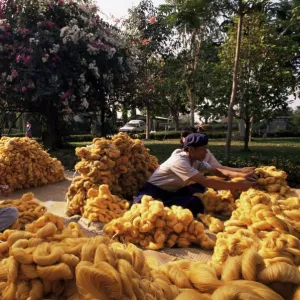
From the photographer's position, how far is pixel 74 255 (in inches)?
51.3

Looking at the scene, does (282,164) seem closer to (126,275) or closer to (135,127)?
(126,275)

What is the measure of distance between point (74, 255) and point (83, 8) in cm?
969

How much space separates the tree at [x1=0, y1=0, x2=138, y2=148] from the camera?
880 centimetres

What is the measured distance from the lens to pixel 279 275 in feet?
3.93

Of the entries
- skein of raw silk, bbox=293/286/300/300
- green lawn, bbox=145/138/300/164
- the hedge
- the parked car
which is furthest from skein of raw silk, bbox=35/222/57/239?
the parked car

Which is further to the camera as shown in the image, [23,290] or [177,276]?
[177,276]

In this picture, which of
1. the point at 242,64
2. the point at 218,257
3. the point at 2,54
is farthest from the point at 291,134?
the point at 218,257

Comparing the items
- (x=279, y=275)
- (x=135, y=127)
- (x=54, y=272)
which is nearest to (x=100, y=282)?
(x=54, y=272)

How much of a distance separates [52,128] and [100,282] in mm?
10287

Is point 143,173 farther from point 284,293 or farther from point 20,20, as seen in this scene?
point 20,20

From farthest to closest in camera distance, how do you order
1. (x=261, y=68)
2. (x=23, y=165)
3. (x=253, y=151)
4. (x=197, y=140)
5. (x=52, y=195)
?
1. (x=253, y=151)
2. (x=261, y=68)
3. (x=23, y=165)
4. (x=52, y=195)
5. (x=197, y=140)

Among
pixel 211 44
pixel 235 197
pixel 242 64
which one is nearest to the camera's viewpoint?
pixel 235 197

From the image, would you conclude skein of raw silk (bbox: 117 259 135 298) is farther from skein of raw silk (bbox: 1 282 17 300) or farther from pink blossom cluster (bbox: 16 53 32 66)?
pink blossom cluster (bbox: 16 53 32 66)

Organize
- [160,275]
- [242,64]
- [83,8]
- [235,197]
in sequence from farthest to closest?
[242,64] < [83,8] < [235,197] < [160,275]
